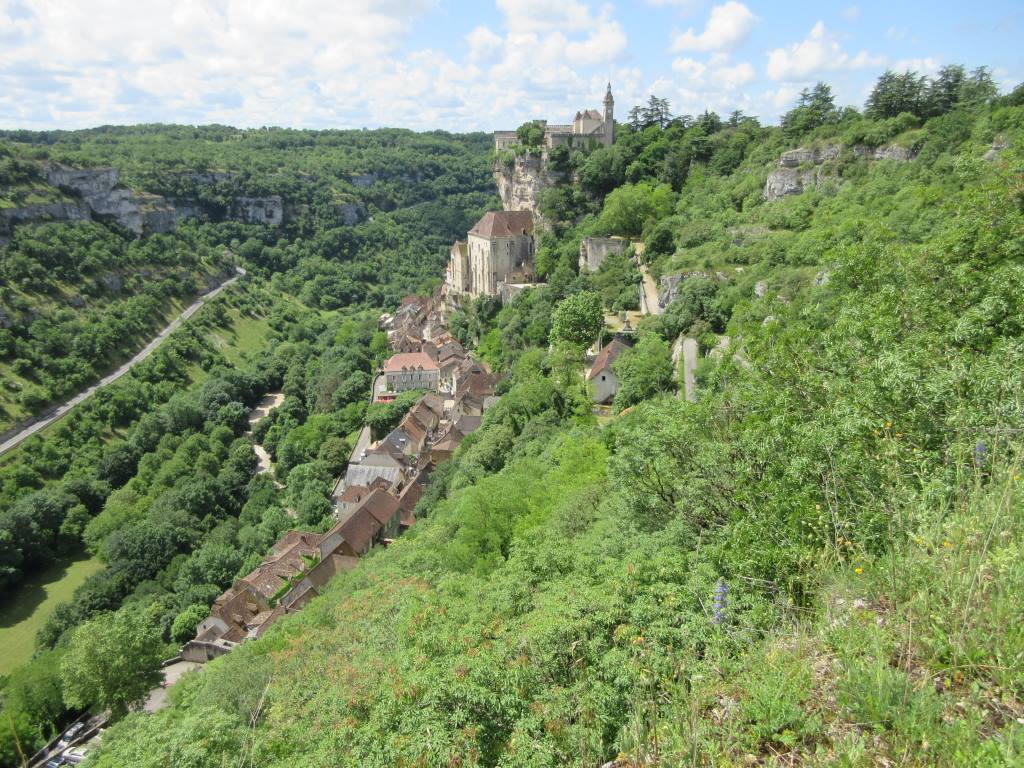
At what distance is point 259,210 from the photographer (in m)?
115

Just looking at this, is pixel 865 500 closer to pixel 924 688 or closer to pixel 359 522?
pixel 924 688

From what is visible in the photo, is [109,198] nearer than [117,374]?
No

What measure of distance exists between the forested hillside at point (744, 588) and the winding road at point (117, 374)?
44.0 metres

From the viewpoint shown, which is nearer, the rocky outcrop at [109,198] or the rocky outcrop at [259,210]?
the rocky outcrop at [109,198]

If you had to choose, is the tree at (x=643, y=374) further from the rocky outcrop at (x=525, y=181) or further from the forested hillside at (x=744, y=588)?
the rocky outcrop at (x=525, y=181)

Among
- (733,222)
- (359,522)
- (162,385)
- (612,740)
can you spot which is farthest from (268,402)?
(612,740)

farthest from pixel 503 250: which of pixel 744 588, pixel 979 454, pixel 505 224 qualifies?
pixel 979 454

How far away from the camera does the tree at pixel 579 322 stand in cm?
3716

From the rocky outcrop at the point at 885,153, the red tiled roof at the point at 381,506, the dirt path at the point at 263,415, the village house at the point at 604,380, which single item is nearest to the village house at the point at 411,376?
the dirt path at the point at 263,415

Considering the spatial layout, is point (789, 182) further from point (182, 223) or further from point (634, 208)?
point (182, 223)

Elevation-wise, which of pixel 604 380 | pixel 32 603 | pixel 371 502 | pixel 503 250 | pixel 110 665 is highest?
pixel 503 250

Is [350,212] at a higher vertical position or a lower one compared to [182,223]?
higher

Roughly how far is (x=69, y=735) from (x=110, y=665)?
18.8 ft

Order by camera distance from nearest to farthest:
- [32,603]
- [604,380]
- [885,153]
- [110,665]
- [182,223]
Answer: [110,665], [604,380], [885,153], [32,603], [182,223]
